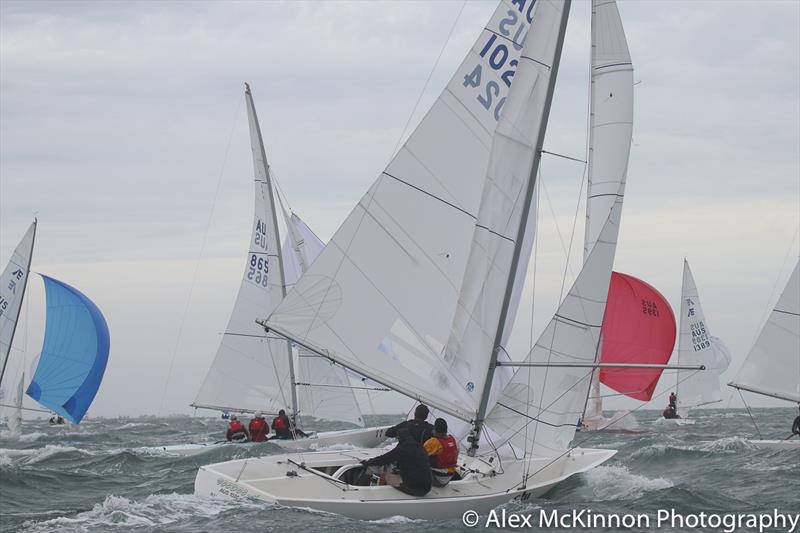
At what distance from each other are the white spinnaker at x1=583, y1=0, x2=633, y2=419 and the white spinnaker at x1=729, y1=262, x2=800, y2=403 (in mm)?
3041

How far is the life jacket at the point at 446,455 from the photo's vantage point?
42.7 ft

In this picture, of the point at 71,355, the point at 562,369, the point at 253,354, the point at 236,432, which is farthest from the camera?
Answer: the point at 253,354

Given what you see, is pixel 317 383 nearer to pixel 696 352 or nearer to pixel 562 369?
pixel 562 369

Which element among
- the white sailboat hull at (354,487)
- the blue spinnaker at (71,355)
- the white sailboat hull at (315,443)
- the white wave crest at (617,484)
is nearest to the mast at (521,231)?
the white sailboat hull at (354,487)

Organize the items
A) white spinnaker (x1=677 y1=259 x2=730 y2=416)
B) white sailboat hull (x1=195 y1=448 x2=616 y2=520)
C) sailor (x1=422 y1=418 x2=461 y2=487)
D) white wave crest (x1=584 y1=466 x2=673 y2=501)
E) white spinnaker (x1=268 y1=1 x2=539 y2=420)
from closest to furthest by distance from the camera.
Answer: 1. white sailboat hull (x1=195 y1=448 x2=616 y2=520)
2. sailor (x1=422 y1=418 x2=461 y2=487)
3. white spinnaker (x1=268 y1=1 x2=539 y2=420)
4. white wave crest (x1=584 y1=466 x2=673 y2=501)
5. white spinnaker (x1=677 y1=259 x2=730 y2=416)

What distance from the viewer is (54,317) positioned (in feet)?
79.2

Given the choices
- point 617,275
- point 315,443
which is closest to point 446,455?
point 315,443

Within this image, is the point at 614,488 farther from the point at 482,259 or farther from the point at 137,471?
the point at 137,471

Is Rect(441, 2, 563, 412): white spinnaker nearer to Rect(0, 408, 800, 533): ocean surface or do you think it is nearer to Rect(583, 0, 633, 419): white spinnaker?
Rect(0, 408, 800, 533): ocean surface

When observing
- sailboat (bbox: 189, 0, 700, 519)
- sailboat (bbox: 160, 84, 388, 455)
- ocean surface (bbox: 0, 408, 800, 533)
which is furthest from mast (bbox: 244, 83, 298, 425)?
sailboat (bbox: 189, 0, 700, 519)

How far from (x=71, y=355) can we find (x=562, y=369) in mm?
13290

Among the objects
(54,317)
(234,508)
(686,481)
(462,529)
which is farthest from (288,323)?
(54,317)

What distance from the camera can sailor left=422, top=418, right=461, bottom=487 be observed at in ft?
42.4

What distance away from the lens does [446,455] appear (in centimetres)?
1309
